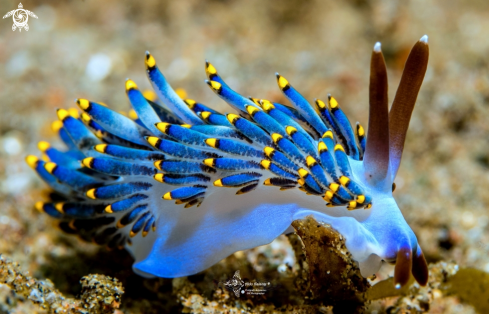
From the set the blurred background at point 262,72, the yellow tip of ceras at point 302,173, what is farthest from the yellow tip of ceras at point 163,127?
the blurred background at point 262,72

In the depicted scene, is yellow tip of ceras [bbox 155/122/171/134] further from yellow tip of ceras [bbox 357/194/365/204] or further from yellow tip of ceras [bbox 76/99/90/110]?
yellow tip of ceras [bbox 357/194/365/204]

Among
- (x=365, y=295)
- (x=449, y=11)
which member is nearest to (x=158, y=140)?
(x=365, y=295)

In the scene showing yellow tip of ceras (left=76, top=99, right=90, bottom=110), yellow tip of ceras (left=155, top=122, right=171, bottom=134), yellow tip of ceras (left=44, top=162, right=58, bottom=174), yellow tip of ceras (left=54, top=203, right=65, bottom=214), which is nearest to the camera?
yellow tip of ceras (left=155, top=122, right=171, bottom=134)

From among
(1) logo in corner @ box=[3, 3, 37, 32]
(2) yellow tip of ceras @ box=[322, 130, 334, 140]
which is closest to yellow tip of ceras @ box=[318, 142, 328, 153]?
(2) yellow tip of ceras @ box=[322, 130, 334, 140]

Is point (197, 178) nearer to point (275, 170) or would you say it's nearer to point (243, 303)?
point (275, 170)

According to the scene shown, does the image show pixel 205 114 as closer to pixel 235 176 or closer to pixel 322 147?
pixel 235 176

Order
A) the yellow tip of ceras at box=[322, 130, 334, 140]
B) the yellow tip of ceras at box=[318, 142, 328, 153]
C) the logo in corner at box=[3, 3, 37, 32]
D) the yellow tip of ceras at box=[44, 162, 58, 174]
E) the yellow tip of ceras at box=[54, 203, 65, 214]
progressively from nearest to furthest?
1. the yellow tip of ceras at box=[318, 142, 328, 153]
2. the yellow tip of ceras at box=[322, 130, 334, 140]
3. the yellow tip of ceras at box=[44, 162, 58, 174]
4. the yellow tip of ceras at box=[54, 203, 65, 214]
5. the logo in corner at box=[3, 3, 37, 32]

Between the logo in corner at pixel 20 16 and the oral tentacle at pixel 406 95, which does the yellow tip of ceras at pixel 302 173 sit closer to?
the oral tentacle at pixel 406 95
